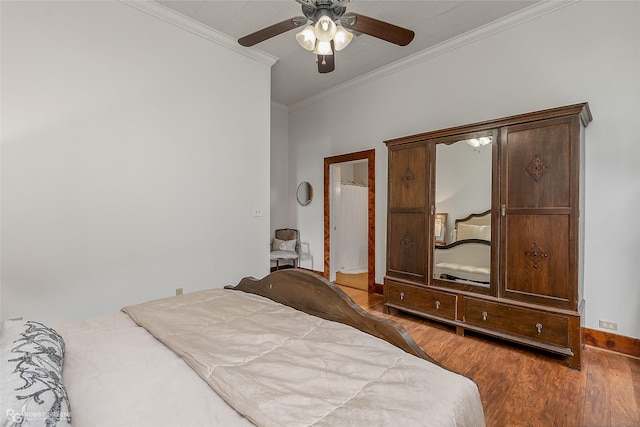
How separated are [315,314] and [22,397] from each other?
110 centimetres

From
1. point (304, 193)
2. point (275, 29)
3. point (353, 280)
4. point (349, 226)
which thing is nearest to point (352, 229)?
point (349, 226)

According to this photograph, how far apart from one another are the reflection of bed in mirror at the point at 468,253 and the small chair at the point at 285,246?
2.38 meters

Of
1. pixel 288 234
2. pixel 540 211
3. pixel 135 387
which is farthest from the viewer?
pixel 288 234

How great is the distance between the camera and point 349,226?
216 inches

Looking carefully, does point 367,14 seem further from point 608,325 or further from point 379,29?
point 608,325

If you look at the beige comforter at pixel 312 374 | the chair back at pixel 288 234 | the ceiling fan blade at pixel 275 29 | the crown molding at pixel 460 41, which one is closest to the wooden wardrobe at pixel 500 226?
the crown molding at pixel 460 41

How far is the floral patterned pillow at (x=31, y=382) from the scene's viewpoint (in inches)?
26.4

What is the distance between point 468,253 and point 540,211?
2.19 ft

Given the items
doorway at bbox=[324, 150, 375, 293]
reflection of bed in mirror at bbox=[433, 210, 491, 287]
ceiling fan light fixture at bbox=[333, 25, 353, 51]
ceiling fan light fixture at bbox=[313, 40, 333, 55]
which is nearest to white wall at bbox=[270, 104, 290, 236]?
doorway at bbox=[324, 150, 375, 293]

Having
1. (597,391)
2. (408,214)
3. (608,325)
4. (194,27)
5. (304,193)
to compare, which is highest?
(194,27)

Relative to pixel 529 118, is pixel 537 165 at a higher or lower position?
lower

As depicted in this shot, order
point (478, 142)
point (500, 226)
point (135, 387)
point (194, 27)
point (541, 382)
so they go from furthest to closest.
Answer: point (194, 27)
point (478, 142)
point (500, 226)
point (541, 382)
point (135, 387)

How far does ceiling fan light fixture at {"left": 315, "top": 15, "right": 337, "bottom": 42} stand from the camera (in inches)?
69.7

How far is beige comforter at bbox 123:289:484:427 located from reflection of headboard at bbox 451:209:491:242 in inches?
75.0
